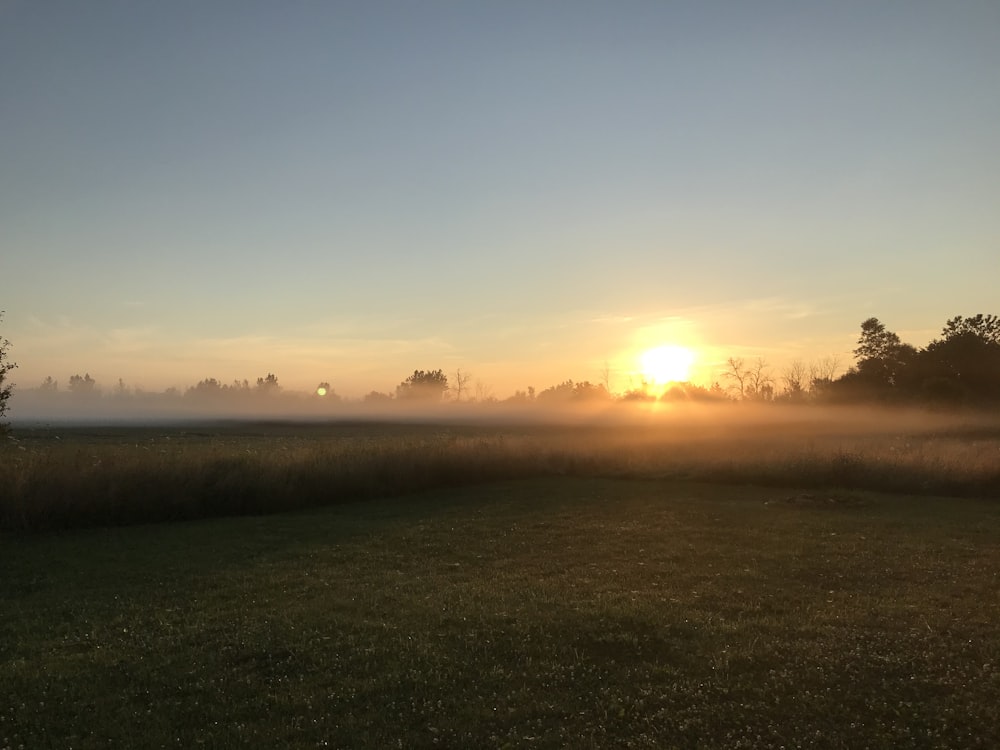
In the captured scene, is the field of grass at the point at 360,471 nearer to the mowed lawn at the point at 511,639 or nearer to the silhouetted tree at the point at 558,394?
the mowed lawn at the point at 511,639

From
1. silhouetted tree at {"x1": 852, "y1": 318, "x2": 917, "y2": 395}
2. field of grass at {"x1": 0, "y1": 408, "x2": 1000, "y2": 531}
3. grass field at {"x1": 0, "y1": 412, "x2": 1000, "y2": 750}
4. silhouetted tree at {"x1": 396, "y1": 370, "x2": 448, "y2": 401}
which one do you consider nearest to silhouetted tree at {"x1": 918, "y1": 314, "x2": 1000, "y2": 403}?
silhouetted tree at {"x1": 852, "y1": 318, "x2": 917, "y2": 395}

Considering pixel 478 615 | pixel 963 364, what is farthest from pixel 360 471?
pixel 963 364

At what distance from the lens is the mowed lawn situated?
21.9ft

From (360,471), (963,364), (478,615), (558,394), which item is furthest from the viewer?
(558,394)

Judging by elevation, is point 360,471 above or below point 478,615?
above

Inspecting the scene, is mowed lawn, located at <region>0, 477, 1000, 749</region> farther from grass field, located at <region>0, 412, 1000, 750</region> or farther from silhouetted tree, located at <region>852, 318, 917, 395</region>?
silhouetted tree, located at <region>852, 318, 917, 395</region>

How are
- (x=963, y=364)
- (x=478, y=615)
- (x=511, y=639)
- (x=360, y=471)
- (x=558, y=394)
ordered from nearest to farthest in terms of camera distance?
(x=511, y=639), (x=478, y=615), (x=360, y=471), (x=963, y=364), (x=558, y=394)

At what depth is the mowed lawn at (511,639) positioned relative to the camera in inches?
263

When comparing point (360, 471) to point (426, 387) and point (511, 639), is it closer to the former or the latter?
point (511, 639)

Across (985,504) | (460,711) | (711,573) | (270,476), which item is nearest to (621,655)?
(460,711)

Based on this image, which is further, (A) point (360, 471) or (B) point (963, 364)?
(B) point (963, 364)

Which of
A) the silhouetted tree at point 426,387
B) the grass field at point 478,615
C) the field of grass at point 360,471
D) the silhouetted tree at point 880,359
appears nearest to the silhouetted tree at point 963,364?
the silhouetted tree at point 880,359

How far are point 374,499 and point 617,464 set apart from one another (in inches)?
451

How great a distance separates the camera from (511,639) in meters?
9.09
